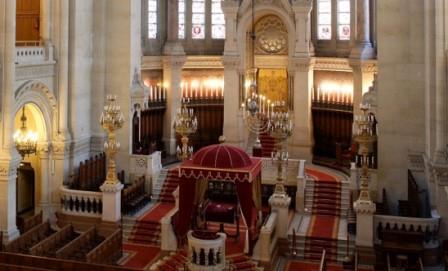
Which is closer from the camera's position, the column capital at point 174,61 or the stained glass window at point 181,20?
the column capital at point 174,61

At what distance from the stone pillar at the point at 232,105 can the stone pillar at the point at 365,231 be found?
38.5 feet

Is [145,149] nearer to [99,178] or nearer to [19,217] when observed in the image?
[99,178]

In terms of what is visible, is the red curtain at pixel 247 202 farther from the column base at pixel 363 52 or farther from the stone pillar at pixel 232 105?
the column base at pixel 363 52

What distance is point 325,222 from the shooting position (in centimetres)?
2173

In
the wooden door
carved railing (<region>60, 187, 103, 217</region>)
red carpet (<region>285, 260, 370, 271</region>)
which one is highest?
the wooden door

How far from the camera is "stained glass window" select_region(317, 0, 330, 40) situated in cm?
3048

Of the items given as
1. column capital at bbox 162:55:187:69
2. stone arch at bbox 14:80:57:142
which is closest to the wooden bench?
stone arch at bbox 14:80:57:142

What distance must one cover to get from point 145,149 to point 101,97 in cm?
494

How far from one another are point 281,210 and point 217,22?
15592mm

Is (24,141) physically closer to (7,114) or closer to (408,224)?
(7,114)

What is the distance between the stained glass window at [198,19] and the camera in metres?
31.9

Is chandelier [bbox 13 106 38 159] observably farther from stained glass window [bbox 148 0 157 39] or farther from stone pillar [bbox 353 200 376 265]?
stained glass window [bbox 148 0 157 39]

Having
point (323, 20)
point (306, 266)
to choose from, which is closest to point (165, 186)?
point (306, 266)

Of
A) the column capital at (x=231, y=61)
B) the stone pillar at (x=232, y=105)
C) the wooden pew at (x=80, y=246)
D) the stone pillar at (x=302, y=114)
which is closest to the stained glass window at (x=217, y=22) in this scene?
the column capital at (x=231, y=61)
